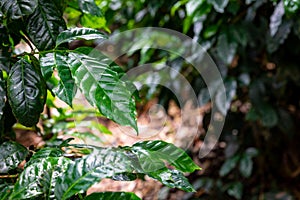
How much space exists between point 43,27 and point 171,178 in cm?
32

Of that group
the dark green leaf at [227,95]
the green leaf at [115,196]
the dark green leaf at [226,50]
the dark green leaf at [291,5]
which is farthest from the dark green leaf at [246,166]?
the green leaf at [115,196]

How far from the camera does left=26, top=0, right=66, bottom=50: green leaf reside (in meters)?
0.70

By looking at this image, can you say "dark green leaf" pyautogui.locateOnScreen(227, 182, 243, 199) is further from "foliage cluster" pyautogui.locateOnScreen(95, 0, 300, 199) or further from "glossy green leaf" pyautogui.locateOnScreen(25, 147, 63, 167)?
"glossy green leaf" pyautogui.locateOnScreen(25, 147, 63, 167)

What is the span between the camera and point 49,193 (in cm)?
54

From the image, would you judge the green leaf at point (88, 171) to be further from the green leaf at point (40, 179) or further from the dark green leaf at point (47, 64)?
the dark green leaf at point (47, 64)

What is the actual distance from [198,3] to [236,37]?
0.22 m

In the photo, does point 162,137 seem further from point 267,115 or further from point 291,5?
point 291,5

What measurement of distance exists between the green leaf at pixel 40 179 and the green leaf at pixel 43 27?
0.70ft

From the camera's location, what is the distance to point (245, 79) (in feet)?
5.69

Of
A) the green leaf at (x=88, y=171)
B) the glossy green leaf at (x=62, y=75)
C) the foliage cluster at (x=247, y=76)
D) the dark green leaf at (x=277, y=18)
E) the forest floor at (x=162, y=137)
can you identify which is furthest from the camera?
the forest floor at (x=162, y=137)

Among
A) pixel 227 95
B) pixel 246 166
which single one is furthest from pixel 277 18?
pixel 246 166

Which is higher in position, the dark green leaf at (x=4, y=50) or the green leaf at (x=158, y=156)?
the dark green leaf at (x=4, y=50)

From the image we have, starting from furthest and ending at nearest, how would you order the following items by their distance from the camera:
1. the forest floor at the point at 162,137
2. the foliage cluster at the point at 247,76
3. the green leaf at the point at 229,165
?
the forest floor at the point at 162,137
the green leaf at the point at 229,165
the foliage cluster at the point at 247,76

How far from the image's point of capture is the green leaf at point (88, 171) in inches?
19.4
